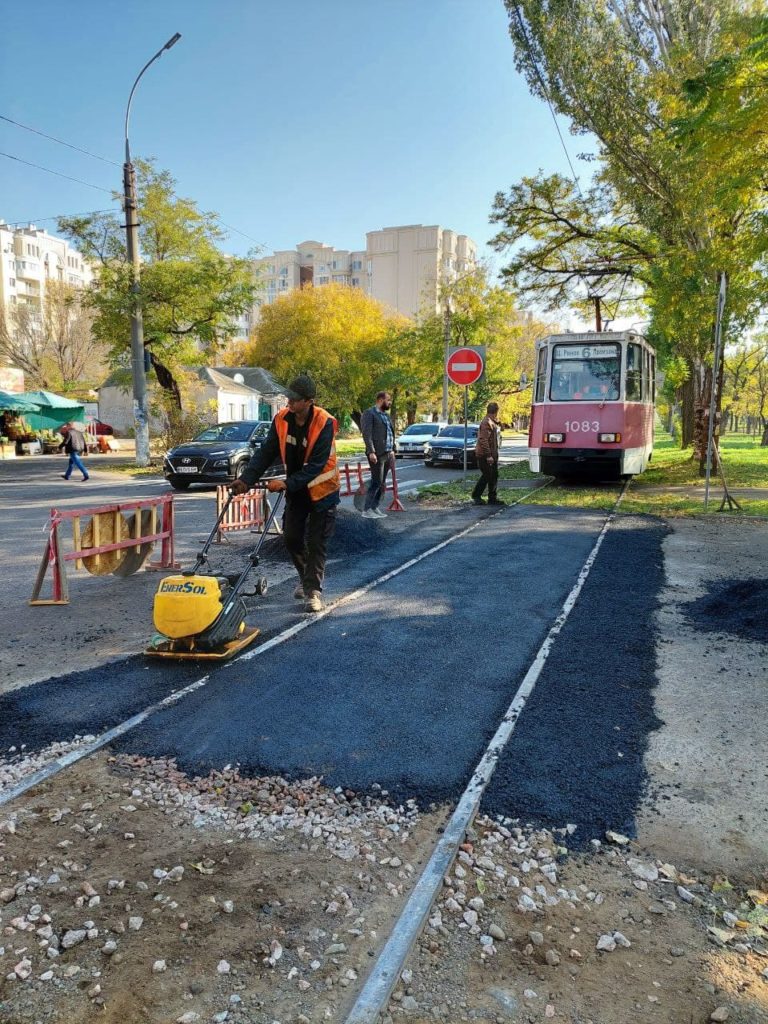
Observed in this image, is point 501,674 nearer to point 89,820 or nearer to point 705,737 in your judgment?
point 705,737

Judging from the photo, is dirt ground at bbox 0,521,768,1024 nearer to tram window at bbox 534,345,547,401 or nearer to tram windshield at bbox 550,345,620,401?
tram windshield at bbox 550,345,620,401

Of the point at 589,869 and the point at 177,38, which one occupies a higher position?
the point at 177,38

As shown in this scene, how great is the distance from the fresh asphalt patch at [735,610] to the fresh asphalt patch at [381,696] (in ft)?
4.26

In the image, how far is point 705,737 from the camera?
414 cm

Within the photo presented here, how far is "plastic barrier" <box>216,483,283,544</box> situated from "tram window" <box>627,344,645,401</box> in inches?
356

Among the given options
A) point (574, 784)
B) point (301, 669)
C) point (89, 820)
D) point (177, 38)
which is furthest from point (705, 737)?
point (177, 38)

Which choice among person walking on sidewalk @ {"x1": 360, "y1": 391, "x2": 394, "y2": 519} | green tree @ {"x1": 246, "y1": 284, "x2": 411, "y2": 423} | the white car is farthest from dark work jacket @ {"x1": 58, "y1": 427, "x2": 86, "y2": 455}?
green tree @ {"x1": 246, "y1": 284, "x2": 411, "y2": 423}

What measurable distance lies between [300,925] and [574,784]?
5.20ft

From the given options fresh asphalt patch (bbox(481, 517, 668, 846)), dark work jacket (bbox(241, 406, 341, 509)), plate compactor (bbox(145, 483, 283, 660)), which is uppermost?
dark work jacket (bbox(241, 406, 341, 509))

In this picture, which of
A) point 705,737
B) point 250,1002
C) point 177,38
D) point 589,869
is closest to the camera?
point 250,1002

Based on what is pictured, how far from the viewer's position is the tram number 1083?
15.7 m

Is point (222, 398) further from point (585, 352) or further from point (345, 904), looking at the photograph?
point (345, 904)

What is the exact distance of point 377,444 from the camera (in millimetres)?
12203

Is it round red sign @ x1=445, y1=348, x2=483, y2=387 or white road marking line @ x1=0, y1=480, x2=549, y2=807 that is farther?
round red sign @ x1=445, y1=348, x2=483, y2=387
